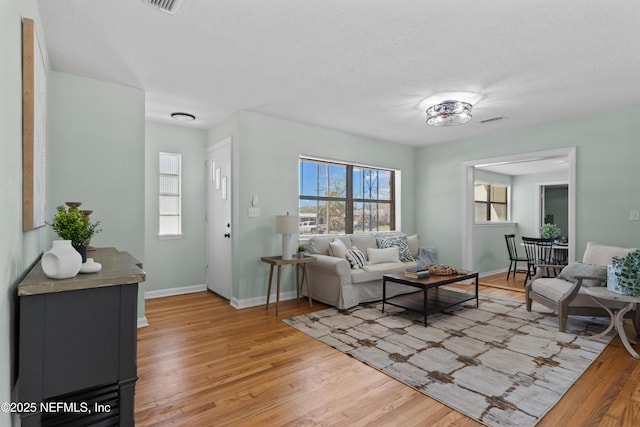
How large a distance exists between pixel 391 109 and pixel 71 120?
336cm

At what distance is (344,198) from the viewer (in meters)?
5.55

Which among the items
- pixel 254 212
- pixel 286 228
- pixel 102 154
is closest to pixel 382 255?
pixel 286 228

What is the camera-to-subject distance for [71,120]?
310 centimetres

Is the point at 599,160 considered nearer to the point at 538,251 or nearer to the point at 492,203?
the point at 538,251

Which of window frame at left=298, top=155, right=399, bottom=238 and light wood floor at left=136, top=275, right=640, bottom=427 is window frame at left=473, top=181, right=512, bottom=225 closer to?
window frame at left=298, top=155, right=399, bottom=238

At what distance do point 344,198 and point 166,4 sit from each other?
3.88m

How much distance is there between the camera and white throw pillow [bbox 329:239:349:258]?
177 inches

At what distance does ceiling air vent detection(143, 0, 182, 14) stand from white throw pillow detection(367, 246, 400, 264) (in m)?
3.68

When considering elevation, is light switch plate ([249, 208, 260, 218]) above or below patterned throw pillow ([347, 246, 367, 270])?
above

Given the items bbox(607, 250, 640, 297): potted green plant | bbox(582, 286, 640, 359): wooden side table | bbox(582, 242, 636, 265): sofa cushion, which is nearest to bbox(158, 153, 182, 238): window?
bbox(582, 286, 640, 359): wooden side table

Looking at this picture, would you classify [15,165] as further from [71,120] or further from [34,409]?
[71,120]

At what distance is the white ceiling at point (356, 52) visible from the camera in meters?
2.14

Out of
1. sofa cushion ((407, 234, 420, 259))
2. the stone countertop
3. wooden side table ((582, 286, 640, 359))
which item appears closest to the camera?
the stone countertop

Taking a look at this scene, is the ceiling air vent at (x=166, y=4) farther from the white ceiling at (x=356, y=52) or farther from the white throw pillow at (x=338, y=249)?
the white throw pillow at (x=338, y=249)
